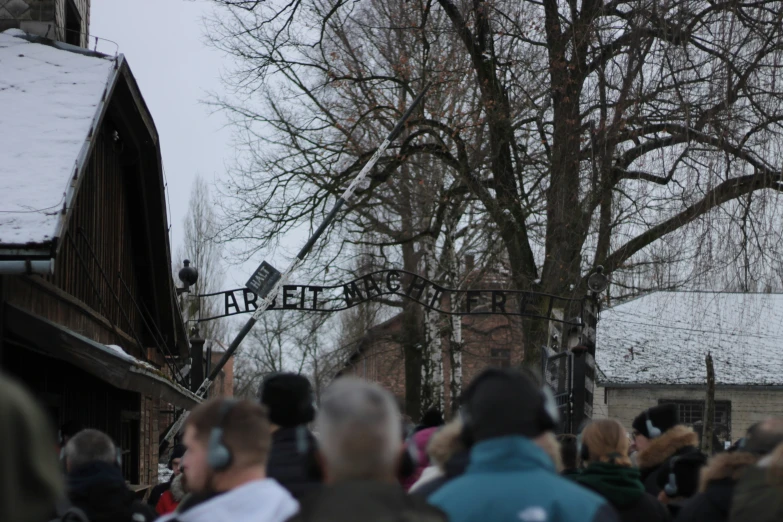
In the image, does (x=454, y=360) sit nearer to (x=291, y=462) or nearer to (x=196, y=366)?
(x=196, y=366)

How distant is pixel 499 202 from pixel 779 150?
713cm

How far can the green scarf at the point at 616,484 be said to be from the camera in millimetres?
5105

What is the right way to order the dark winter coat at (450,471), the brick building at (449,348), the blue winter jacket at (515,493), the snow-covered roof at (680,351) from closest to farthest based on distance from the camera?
1. the blue winter jacket at (515,493)
2. the dark winter coat at (450,471)
3. the snow-covered roof at (680,351)
4. the brick building at (449,348)

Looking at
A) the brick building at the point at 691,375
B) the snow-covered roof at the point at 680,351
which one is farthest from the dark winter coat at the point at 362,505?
the brick building at the point at 691,375

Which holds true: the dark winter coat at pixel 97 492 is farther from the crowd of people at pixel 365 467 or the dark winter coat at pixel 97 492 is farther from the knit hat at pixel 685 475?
the knit hat at pixel 685 475

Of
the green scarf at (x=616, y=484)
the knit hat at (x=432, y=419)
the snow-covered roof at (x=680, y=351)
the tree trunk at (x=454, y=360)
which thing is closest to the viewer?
the green scarf at (x=616, y=484)

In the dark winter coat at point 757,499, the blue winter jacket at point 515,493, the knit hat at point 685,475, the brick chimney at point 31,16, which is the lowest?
the knit hat at point 685,475

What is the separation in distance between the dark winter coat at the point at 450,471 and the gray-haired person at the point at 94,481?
1.40 metres

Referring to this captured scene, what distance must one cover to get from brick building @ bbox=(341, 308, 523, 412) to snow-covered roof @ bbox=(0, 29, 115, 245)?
9.61 m

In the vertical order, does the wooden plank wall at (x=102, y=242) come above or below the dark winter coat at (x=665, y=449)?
above

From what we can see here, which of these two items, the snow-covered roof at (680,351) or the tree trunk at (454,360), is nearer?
the tree trunk at (454,360)

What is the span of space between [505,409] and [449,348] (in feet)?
78.3

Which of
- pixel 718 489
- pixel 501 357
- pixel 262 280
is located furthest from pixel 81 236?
pixel 501 357

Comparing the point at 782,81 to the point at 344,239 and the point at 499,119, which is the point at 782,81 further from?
the point at 344,239
